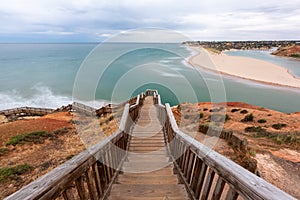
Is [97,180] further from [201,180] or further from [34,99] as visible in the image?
[34,99]

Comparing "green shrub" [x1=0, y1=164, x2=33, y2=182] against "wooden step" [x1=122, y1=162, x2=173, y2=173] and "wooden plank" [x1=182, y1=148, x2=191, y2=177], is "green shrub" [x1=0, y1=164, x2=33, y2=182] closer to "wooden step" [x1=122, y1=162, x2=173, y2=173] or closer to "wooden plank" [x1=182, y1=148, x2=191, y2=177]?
"wooden step" [x1=122, y1=162, x2=173, y2=173]

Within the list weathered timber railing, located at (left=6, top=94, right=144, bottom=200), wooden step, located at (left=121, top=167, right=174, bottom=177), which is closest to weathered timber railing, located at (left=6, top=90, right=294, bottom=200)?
weathered timber railing, located at (left=6, top=94, right=144, bottom=200)

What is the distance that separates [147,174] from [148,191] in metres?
0.73

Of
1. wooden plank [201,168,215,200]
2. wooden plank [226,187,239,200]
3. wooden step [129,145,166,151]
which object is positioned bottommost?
wooden step [129,145,166,151]

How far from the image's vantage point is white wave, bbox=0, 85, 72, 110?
80.4 ft

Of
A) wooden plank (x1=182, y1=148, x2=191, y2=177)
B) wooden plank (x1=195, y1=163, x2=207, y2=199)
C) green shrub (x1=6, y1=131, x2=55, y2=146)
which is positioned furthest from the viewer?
green shrub (x1=6, y1=131, x2=55, y2=146)

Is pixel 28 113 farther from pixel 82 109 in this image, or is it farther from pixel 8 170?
pixel 8 170

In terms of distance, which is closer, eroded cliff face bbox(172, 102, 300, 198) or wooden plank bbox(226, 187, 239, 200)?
wooden plank bbox(226, 187, 239, 200)

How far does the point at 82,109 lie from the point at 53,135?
27.4 ft

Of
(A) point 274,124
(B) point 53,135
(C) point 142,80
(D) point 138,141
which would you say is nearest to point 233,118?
(A) point 274,124

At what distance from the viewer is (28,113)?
1992 centimetres

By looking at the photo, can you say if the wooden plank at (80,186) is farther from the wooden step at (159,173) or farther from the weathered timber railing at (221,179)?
the wooden step at (159,173)

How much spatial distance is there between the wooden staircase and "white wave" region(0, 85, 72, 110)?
2311cm

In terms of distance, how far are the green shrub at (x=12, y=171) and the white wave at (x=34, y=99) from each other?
824 inches
